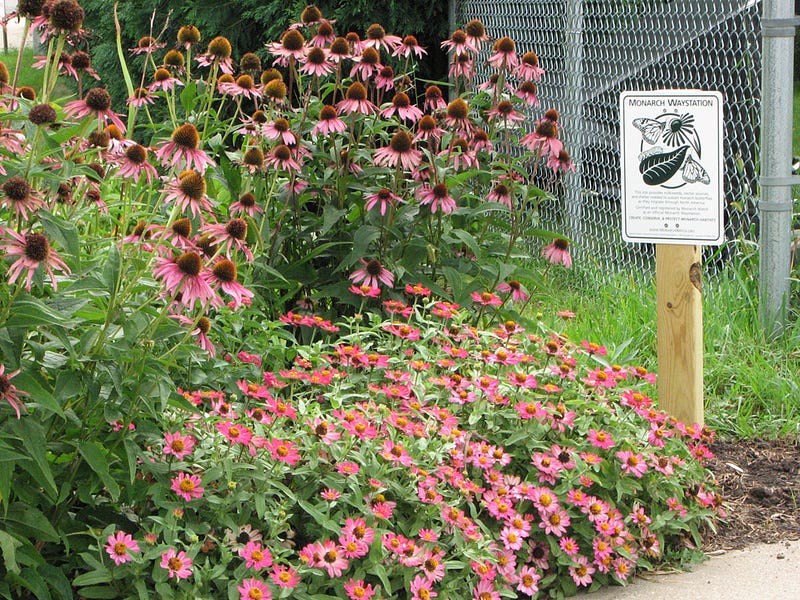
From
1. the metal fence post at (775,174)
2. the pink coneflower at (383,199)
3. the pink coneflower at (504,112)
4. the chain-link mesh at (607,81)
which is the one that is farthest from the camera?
the chain-link mesh at (607,81)

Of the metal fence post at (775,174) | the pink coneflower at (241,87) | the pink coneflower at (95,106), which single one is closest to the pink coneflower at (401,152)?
the pink coneflower at (241,87)

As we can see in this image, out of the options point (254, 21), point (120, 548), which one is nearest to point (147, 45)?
point (120, 548)

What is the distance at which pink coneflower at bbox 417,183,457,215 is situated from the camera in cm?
375

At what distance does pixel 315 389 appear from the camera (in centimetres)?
316

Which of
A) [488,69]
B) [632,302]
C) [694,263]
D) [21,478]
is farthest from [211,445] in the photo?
[488,69]

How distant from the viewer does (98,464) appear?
2.38m

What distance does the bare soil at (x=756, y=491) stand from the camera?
126 inches

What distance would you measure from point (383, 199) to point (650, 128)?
36.5 inches

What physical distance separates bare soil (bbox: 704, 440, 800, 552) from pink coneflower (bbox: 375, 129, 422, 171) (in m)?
1.42

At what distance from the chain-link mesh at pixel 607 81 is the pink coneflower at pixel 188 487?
11.4 feet

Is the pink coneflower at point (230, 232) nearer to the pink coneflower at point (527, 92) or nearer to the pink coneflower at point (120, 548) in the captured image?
the pink coneflower at point (120, 548)

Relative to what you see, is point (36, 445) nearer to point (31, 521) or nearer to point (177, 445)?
point (31, 521)

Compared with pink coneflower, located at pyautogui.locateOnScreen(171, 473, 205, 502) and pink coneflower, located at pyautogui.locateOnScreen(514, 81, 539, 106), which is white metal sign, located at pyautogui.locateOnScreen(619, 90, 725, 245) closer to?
pink coneflower, located at pyautogui.locateOnScreen(514, 81, 539, 106)

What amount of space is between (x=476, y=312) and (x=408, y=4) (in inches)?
166
